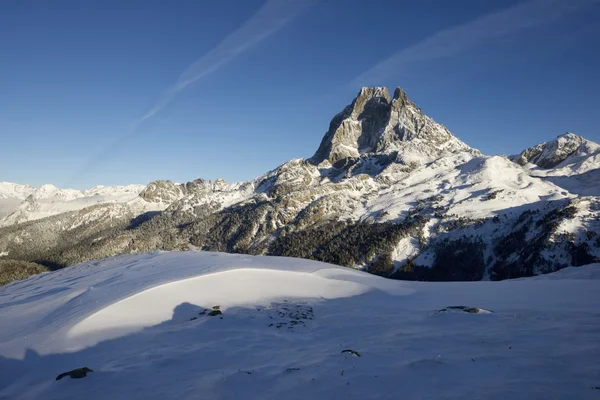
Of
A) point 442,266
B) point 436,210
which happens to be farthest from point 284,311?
point 436,210

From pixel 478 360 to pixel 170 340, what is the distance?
15.3 meters

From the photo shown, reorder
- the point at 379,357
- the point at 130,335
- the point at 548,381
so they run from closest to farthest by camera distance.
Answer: the point at 548,381
the point at 379,357
the point at 130,335

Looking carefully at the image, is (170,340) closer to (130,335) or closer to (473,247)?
(130,335)

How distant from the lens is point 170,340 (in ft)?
61.6

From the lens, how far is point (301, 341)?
18.0 metres

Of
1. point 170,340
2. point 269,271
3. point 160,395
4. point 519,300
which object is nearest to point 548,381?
point 160,395

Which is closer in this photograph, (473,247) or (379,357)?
(379,357)

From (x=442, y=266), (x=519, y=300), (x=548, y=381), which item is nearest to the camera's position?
(x=548, y=381)

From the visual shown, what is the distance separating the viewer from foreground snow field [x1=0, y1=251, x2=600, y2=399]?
1145 centimetres

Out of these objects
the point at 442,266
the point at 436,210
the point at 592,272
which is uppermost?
the point at 436,210

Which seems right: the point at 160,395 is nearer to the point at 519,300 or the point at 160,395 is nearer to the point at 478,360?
the point at 478,360

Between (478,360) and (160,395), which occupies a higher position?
(478,360)

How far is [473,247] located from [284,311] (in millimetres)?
142253

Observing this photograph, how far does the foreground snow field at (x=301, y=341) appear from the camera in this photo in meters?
11.4
